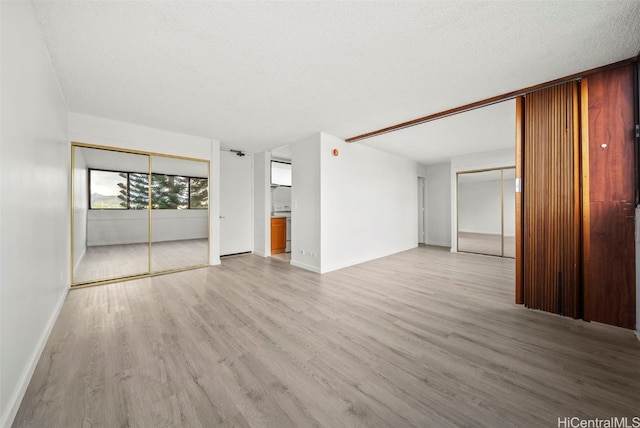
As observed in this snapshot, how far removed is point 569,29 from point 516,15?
0.57 metres

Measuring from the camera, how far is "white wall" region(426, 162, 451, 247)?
765 centimetres

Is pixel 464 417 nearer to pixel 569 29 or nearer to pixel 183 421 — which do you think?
pixel 183 421

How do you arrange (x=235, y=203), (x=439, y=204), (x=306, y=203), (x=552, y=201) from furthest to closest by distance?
(x=439, y=204) < (x=235, y=203) < (x=306, y=203) < (x=552, y=201)

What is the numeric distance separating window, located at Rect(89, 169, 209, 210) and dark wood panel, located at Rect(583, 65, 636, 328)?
240 inches

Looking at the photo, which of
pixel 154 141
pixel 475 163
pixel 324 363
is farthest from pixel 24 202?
pixel 475 163

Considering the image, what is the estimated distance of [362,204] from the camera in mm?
5539

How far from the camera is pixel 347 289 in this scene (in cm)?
368

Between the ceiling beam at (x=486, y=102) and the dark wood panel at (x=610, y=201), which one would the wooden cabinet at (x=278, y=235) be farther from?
the dark wood panel at (x=610, y=201)

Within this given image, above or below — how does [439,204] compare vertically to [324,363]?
above

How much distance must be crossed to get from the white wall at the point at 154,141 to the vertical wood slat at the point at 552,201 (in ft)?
17.3

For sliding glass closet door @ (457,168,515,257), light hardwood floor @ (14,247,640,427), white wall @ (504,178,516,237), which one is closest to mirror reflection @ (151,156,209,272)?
light hardwood floor @ (14,247,640,427)

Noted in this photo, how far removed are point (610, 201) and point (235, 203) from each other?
6.36m

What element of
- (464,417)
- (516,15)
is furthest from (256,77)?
(464,417)

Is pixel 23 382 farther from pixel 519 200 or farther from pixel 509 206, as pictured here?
pixel 509 206
